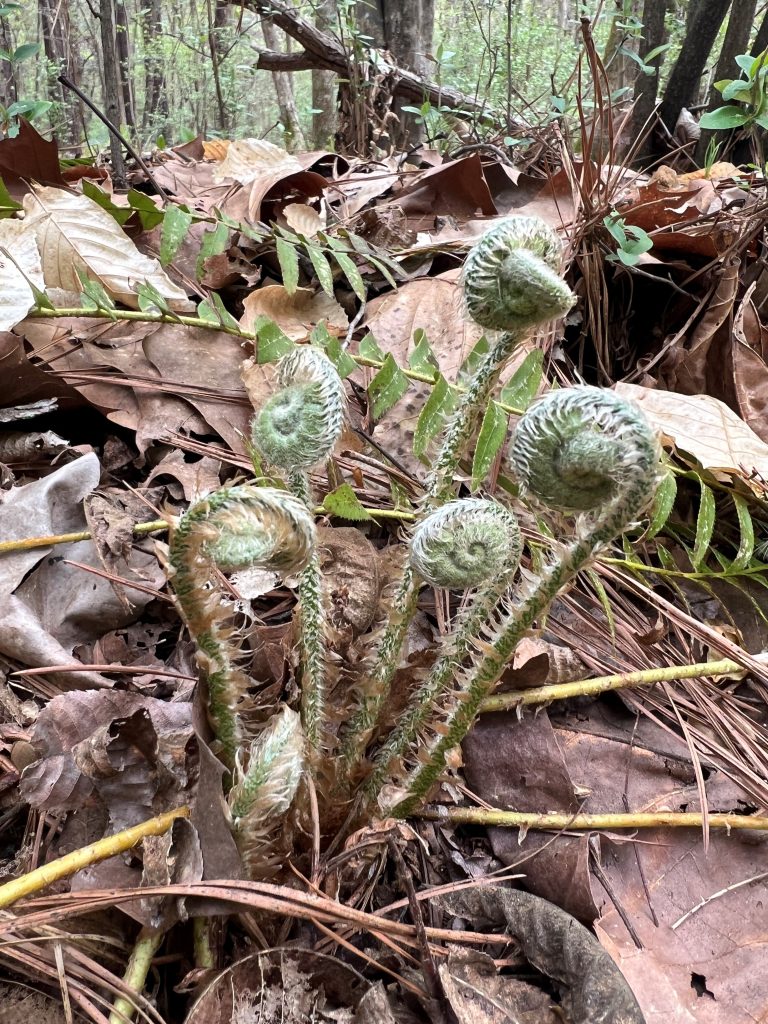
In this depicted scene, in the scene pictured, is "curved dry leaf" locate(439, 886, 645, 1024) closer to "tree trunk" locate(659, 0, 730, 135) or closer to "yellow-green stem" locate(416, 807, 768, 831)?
"yellow-green stem" locate(416, 807, 768, 831)

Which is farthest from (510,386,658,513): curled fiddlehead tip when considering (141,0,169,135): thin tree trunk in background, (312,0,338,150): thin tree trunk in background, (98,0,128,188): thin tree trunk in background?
(141,0,169,135): thin tree trunk in background

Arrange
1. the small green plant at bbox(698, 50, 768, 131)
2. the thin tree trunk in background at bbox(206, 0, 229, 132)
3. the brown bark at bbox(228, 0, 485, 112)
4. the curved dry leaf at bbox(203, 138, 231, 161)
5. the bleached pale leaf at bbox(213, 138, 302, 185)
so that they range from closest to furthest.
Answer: the small green plant at bbox(698, 50, 768, 131)
the bleached pale leaf at bbox(213, 138, 302, 185)
the curved dry leaf at bbox(203, 138, 231, 161)
the brown bark at bbox(228, 0, 485, 112)
the thin tree trunk in background at bbox(206, 0, 229, 132)

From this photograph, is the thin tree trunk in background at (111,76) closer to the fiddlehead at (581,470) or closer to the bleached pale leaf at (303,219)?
the bleached pale leaf at (303,219)

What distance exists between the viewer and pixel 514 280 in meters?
0.97

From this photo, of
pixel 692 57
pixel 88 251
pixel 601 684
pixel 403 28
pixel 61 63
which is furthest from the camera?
pixel 61 63

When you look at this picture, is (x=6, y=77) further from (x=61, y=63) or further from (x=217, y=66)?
(x=217, y=66)

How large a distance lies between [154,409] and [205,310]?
295 millimetres

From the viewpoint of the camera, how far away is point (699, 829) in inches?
55.9

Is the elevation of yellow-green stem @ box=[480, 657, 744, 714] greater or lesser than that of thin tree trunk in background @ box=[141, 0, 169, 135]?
lesser

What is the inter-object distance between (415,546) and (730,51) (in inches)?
157

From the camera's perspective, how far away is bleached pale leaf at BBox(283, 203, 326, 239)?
8.50 ft

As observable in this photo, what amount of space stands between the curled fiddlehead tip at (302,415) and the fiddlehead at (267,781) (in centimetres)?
37

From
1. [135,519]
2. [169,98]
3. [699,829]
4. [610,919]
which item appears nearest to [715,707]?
[699,829]

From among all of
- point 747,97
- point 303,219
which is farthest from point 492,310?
point 747,97
